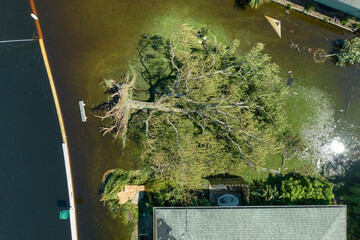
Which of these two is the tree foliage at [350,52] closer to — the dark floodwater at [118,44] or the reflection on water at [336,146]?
the dark floodwater at [118,44]

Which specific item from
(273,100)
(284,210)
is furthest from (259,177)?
(273,100)

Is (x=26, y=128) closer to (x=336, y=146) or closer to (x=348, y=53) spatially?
(x=336, y=146)

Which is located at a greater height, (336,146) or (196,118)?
(196,118)

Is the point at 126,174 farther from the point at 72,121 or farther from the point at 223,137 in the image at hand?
the point at 223,137

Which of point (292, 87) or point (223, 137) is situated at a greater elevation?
point (292, 87)

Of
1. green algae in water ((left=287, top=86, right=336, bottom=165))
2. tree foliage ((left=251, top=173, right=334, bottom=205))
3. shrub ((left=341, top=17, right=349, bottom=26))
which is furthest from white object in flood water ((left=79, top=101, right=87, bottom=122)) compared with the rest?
shrub ((left=341, top=17, right=349, bottom=26))

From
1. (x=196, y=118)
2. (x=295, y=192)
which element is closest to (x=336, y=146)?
(x=295, y=192)

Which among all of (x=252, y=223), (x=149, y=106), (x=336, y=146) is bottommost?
(x=252, y=223)
